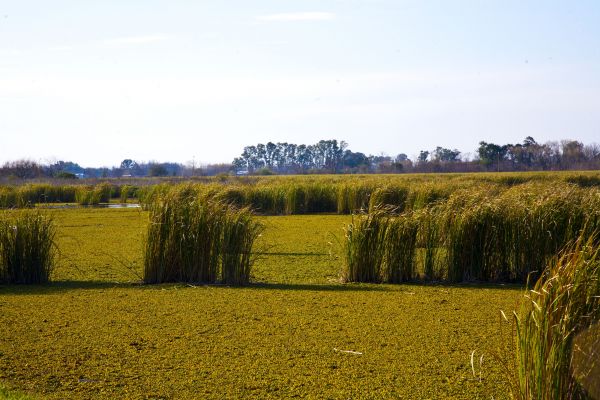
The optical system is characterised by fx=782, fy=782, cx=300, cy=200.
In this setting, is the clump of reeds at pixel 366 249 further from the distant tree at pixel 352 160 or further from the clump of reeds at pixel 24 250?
the distant tree at pixel 352 160

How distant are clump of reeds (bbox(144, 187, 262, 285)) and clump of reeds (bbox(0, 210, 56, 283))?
48.9 inches

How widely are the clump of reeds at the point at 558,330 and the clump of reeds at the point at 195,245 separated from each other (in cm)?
586

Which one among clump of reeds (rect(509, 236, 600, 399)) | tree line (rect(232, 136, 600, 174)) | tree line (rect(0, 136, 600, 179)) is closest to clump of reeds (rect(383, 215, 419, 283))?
clump of reeds (rect(509, 236, 600, 399))

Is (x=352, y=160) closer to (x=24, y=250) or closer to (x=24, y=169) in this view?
(x=24, y=169)

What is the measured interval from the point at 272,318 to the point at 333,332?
2.58ft

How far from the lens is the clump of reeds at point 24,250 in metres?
9.34

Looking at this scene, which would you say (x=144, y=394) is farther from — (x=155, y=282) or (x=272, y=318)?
(x=155, y=282)

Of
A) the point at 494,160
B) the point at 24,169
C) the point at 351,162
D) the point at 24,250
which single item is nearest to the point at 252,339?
the point at 24,250

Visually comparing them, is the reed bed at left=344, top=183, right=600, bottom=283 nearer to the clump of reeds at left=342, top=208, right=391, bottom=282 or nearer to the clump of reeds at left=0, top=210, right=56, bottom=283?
the clump of reeds at left=342, top=208, right=391, bottom=282

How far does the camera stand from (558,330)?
3570 millimetres

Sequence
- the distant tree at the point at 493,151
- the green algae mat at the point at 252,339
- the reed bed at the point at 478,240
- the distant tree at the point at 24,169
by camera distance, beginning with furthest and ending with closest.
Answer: the distant tree at the point at 493,151 → the distant tree at the point at 24,169 → the reed bed at the point at 478,240 → the green algae mat at the point at 252,339

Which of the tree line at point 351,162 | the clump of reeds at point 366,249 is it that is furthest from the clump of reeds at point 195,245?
the tree line at point 351,162

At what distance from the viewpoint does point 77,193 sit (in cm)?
3036

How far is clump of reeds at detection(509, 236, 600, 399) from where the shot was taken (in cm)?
358
